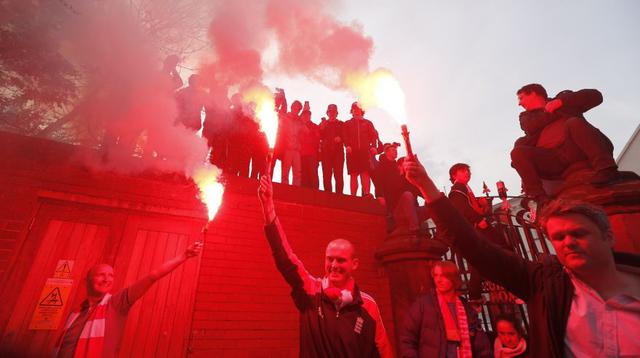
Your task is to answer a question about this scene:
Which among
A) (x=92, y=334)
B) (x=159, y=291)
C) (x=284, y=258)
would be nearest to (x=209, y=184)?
(x=159, y=291)

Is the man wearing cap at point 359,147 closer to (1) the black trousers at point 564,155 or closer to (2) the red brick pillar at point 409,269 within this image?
(2) the red brick pillar at point 409,269

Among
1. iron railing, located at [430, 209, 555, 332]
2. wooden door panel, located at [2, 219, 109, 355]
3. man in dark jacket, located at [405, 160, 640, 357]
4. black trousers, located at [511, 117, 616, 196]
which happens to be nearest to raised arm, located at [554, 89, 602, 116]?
black trousers, located at [511, 117, 616, 196]

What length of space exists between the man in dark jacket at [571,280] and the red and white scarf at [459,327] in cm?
164

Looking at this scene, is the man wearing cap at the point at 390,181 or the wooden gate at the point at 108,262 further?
the man wearing cap at the point at 390,181

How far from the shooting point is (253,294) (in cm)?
508

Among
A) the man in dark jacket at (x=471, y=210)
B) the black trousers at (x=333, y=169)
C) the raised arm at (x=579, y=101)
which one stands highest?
the black trousers at (x=333, y=169)

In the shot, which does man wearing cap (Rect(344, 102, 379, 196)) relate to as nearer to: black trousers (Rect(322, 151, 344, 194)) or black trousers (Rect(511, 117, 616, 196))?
black trousers (Rect(322, 151, 344, 194))

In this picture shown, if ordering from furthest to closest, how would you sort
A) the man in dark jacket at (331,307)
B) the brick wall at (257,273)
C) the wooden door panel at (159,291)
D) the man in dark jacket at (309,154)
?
1. the man in dark jacket at (309,154)
2. the brick wall at (257,273)
3. the wooden door panel at (159,291)
4. the man in dark jacket at (331,307)

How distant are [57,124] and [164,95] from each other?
13.1 ft

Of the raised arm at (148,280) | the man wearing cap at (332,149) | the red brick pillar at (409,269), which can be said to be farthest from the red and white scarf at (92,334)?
the man wearing cap at (332,149)

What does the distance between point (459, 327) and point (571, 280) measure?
183 centimetres

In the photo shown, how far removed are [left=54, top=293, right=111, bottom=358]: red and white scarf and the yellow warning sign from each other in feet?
5.49

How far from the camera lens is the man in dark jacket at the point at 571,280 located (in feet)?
4.47

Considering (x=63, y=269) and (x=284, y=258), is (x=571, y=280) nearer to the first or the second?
(x=284, y=258)
